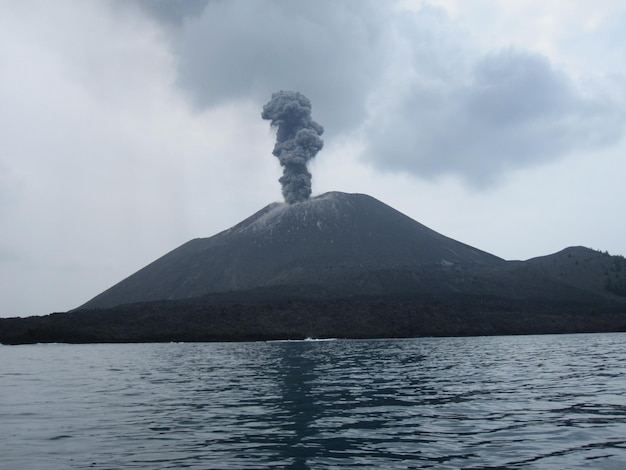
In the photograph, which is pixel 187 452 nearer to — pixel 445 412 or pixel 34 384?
pixel 445 412

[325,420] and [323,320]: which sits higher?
[323,320]

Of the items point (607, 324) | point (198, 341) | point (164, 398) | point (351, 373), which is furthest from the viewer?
point (607, 324)

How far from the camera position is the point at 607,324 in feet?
491

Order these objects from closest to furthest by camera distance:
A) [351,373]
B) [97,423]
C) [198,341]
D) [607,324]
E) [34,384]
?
1. [97,423]
2. [34,384]
3. [351,373]
4. [198,341]
5. [607,324]

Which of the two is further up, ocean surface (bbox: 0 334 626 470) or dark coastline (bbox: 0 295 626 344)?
dark coastline (bbox: 0 295 626 344)

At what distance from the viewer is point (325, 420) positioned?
25.3 m

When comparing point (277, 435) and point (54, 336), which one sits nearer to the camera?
point (277, 435)

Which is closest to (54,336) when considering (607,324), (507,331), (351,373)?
(507,331)

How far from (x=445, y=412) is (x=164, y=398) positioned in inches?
616

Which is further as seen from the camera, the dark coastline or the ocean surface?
the dark coastline

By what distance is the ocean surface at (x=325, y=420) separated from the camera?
1850 cm

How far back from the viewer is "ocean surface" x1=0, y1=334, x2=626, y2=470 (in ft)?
60.7

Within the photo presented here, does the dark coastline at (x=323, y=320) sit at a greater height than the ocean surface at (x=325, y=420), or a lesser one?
greater

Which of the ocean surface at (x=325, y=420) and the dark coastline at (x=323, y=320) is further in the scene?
the dark coastline at (x=323, y=320)
